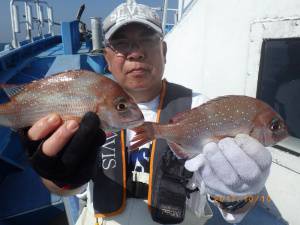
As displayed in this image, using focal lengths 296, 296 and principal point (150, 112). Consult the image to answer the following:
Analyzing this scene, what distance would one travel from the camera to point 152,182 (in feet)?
7.39

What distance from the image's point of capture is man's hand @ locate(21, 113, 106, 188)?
1.66 m

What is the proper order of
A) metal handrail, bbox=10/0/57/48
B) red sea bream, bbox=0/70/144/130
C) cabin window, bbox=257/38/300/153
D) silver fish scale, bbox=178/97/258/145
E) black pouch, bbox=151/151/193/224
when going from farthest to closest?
metal handrail, bbox=10/0/57/48 → cabin window, bbox=257/38/300/153 → black pouch, bbox=151/151/193/224 → silver fish scale, bbox=178/97/258/145 → red sea bream, bbox=0/70/144/130

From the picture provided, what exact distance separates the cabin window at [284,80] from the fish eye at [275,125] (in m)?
0.91

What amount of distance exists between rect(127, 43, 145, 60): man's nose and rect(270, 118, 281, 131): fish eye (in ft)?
3.44

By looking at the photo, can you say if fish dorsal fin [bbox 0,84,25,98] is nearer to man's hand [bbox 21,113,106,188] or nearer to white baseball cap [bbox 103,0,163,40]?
man's hand [bbox 21,113,106,188]

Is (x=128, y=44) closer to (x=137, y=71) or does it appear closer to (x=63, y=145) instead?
(x=137, y=71)

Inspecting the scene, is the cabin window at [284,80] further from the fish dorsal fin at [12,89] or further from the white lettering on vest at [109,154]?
the fish dorsal fin at [12,89]

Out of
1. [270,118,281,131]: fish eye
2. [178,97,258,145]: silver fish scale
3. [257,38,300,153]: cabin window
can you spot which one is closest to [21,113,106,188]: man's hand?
[178,97,258,145]: silver fish scale

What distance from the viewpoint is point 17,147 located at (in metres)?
4.68

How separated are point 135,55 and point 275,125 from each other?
1.10 metres

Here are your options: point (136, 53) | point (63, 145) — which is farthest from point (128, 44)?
point (63, 145)

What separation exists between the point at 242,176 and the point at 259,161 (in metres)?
0.13

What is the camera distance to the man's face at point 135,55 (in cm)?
227

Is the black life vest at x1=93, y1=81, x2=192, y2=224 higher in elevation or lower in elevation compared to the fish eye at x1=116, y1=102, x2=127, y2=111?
lower
